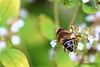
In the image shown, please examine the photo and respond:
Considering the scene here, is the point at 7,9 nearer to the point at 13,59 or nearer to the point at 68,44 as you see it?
the point at 13,59

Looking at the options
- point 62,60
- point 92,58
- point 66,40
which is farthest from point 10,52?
point 92,58

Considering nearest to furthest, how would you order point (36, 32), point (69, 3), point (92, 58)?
point (69, 3) < point (92, 58) < point (36, 32)

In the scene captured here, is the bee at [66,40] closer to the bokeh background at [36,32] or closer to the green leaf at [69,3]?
the green leaf at [69,3]

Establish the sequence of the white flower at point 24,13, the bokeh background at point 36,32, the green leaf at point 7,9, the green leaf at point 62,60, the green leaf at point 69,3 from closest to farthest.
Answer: the green leaf at point 69,3
the green leaf at point 7,9
the green leaf at point 62,60
the bokeh background at point 36,32
the white flower at point 24,13

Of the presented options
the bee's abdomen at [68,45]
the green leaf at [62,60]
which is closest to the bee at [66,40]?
the bee's abdomen at [68,45]

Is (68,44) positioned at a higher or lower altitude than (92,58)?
higher

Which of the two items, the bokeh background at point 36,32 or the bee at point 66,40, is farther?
the bokeh background at point 36,32

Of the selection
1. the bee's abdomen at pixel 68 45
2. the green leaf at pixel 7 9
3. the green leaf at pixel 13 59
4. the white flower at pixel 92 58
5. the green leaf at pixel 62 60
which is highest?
the green leaf at pixel 7 9

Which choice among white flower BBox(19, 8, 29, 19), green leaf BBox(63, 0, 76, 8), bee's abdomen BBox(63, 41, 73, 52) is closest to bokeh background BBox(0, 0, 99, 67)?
white flower BBox(19, 8, 29, 19)
